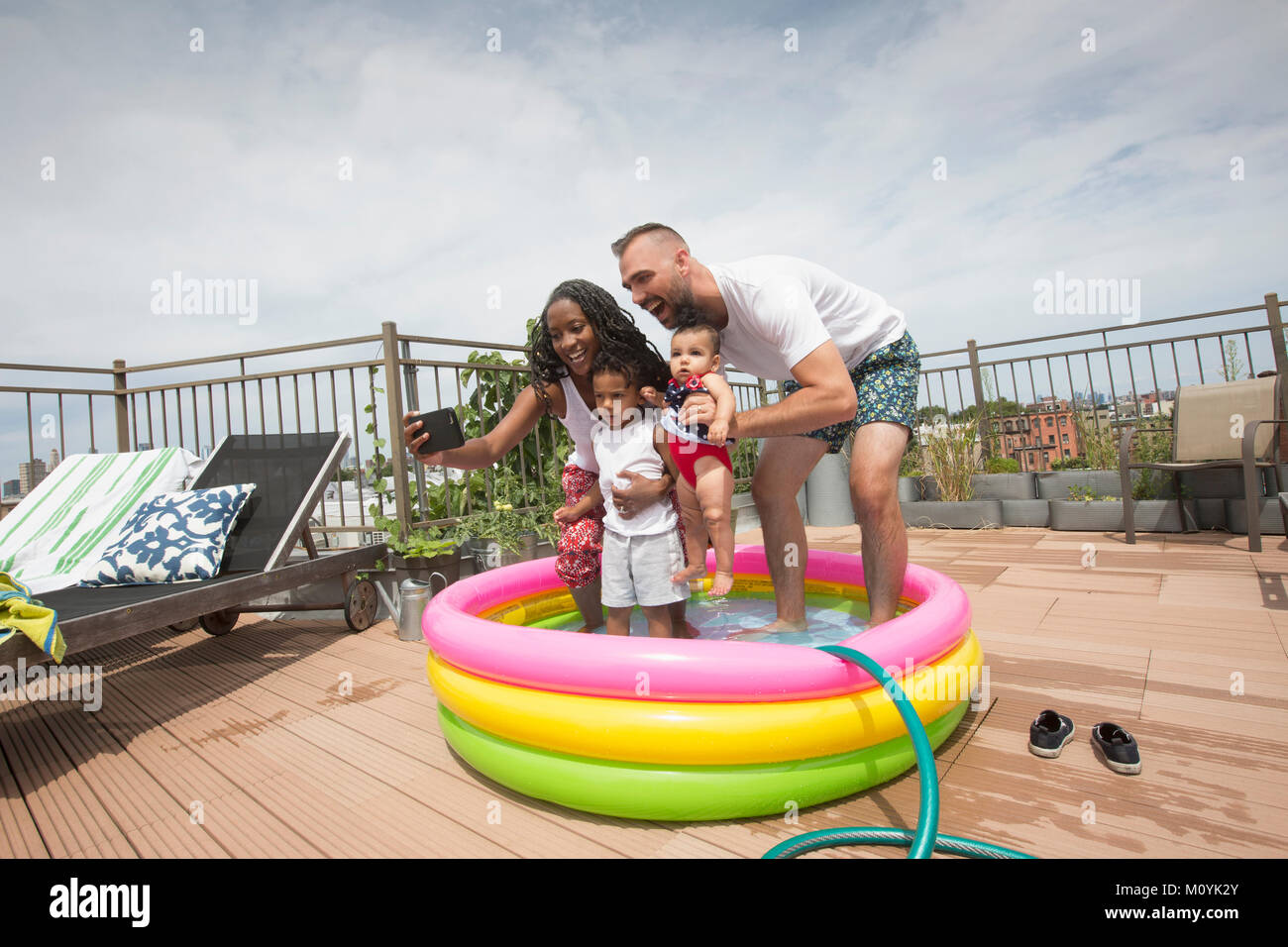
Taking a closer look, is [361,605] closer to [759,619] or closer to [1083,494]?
[759,619]

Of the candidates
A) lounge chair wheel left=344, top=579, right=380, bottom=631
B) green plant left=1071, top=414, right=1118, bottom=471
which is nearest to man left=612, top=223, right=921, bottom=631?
lounge chair wheel left=344, top=579, right=380, bottom=631

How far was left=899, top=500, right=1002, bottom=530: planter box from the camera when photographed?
6191 mm

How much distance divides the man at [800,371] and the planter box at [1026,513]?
4639mm

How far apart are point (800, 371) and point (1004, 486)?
568 cm

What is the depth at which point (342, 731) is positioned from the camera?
2131 millimetres

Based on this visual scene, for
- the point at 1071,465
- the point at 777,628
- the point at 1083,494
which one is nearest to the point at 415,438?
the point at 777,628

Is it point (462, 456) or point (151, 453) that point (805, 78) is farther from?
point (151, 453)

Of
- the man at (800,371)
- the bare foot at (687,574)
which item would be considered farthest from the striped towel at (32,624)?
the bare foot at (687,574)

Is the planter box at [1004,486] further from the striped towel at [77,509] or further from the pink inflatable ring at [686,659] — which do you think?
the striped towel at [77,509]

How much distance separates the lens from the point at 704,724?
1354mm

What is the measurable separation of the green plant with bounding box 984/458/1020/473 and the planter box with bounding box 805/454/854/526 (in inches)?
62.2

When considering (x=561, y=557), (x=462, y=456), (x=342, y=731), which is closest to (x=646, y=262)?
(x=462, y=456)

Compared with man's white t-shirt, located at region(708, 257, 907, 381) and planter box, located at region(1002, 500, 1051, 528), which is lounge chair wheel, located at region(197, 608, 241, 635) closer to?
man's white t-shirt, located at region(708, 257, 907, 381)

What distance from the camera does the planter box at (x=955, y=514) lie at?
619 cm
